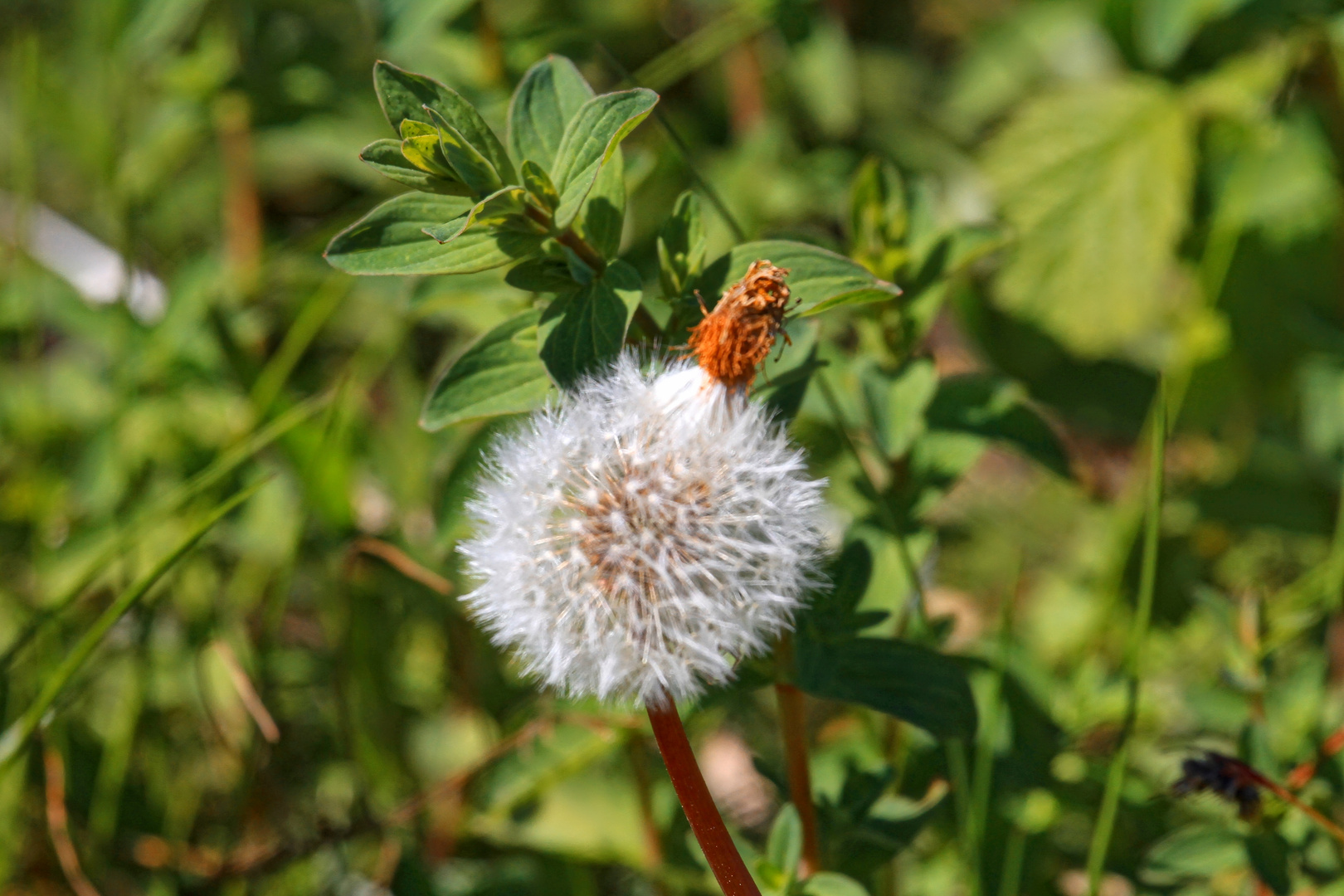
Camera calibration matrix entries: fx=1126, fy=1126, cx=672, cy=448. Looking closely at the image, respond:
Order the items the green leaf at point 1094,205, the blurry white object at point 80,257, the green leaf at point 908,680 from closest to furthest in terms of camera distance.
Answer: the green leaf at point 908,680
the green leaf at point 1094,205
the blurry white object at point 80,257

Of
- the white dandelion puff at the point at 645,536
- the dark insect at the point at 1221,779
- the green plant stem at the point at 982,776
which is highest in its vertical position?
the white dandelion puff at the point at 645,536

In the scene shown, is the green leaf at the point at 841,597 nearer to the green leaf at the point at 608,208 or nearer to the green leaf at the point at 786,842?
the green leaf at the point at 786,842

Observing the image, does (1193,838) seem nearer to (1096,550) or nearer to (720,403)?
(720,403)

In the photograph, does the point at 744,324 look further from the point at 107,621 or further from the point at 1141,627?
the point at 107,621

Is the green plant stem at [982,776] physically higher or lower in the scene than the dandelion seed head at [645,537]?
lower

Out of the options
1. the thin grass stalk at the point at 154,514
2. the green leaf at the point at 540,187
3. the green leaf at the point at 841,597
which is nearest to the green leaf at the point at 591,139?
the green leaf at the point at 540,187

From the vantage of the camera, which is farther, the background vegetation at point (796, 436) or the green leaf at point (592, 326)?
the background vegetation at point (796, 436)

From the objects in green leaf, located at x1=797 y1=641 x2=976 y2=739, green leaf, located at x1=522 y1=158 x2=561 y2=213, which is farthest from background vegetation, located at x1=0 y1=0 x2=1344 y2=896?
green leaf, located at x1=522 y1=158 x2=561 y2=213
